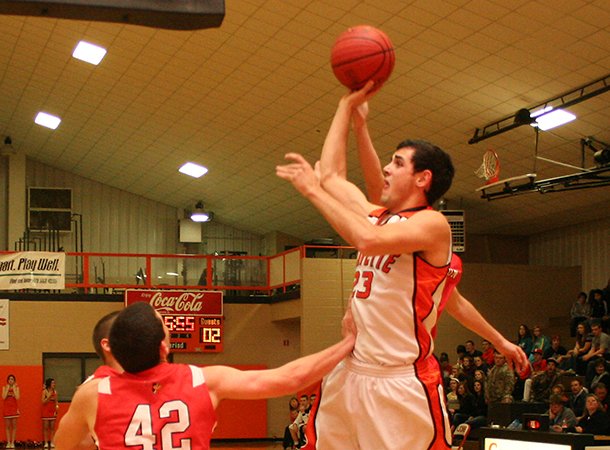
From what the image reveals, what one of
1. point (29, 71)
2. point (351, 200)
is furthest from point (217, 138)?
point (351, 200)

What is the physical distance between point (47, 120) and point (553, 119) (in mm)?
12327

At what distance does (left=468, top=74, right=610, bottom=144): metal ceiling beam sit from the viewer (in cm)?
1306

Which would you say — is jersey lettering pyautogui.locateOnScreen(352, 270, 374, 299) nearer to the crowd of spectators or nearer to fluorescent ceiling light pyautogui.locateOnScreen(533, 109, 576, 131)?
the crowd of spectators

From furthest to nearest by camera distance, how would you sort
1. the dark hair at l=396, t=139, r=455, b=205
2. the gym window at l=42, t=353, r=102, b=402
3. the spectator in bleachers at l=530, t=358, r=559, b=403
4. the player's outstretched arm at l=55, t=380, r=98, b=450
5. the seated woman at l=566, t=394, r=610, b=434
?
the gym window at l=42, t=353, r=102, b=402
the spectator in bleachers at l=530, t=358, r=559, b=403
the seated woman at l=566, t=394, r=610, b=434
the dark hair at l=396, t=139, r=455, b=205
the player's outstretched arm at l=55, t=380, r=98, b=450

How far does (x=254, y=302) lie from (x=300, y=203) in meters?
3.00

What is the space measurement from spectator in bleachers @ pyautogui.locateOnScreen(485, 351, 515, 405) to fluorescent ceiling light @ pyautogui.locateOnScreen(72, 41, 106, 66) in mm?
8928

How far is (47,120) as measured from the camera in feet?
71.7

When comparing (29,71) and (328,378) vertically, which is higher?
(29,71)

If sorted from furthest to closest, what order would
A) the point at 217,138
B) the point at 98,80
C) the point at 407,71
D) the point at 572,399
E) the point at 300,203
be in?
the point at 300,203
the point at 217,138
the point at 98,80
the point at 407,71
the point at 572,399

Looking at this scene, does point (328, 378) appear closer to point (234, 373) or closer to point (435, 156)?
point (234, 373)

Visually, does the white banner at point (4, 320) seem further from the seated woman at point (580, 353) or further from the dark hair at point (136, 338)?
the dark hair at point (136, 338)

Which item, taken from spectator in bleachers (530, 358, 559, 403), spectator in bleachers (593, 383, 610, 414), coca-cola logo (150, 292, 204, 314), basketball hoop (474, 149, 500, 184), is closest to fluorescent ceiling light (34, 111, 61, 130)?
coca-cola logo (150, 292, 204, 314)

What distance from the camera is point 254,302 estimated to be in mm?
21156

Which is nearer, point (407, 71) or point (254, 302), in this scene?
point (407, 71)
